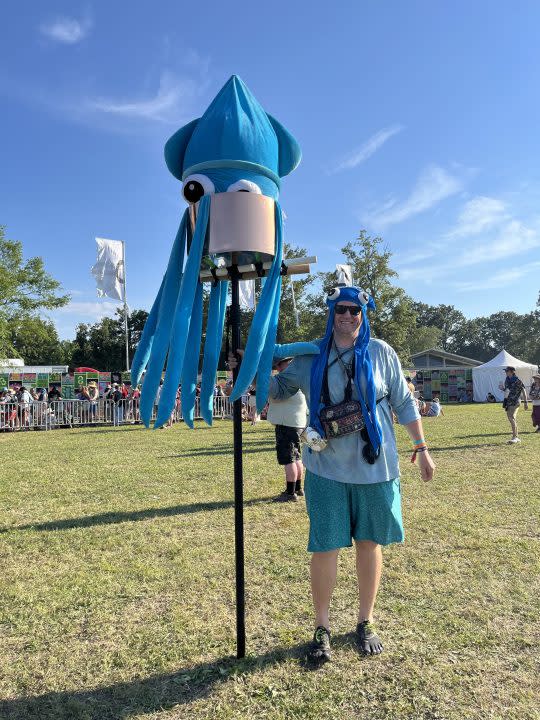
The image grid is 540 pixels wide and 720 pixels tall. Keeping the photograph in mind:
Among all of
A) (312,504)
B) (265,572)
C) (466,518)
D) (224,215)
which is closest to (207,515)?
(265,572)

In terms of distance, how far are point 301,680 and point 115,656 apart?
40.8 inches

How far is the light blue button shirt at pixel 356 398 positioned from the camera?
8.46 feet

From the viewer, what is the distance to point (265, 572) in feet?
12.6

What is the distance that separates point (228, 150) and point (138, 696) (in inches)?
109

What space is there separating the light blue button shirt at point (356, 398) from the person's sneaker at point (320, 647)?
858mm

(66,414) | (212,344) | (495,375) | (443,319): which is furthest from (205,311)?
(443,319)

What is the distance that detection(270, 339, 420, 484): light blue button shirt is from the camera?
258cm

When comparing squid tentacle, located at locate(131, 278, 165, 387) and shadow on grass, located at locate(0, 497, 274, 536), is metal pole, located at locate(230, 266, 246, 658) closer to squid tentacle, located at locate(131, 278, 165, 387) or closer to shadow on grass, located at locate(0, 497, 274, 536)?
squid tentacle, located at locate(131, 278, 165, 387)

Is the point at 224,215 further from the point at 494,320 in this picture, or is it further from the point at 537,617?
the point at 494,320

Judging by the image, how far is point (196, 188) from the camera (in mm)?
2689

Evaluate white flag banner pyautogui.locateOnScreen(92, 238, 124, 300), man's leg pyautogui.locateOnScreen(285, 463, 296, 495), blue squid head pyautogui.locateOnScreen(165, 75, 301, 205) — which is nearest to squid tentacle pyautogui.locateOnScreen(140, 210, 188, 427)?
blue squid head pyautogui.locateOnScreen(165, 75, 301, 205)

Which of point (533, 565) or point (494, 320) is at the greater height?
point (494, 320)

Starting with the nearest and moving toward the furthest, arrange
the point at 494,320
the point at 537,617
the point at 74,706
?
the point at 74,706
the point at 537,617
the point at 494,320

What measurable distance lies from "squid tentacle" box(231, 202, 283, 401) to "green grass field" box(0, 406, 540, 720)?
4.81ft
